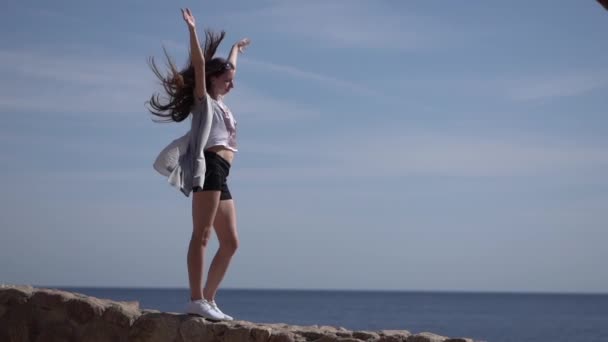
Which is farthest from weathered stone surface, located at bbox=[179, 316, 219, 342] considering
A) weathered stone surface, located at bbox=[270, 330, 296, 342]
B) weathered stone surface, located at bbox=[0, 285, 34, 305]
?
weathered stone surface, located at bbox=[0, 285, 34, 305]

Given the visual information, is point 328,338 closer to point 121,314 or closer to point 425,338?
point 425,338

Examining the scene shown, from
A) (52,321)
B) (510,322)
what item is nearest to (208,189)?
(52,321)

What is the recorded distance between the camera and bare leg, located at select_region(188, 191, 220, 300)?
6.01 m

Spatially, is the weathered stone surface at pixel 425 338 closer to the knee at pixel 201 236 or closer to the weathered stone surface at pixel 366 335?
the weathered stone surface at pixel 366 335

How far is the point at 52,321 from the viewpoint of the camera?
6.60 meters

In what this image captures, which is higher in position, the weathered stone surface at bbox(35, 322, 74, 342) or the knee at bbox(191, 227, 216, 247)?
the knee at bbox(191, 227, 216, 247)

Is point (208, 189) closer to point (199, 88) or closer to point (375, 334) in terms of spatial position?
point (199, 88)

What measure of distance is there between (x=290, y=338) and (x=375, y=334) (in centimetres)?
55

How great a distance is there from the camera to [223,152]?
6.18 m

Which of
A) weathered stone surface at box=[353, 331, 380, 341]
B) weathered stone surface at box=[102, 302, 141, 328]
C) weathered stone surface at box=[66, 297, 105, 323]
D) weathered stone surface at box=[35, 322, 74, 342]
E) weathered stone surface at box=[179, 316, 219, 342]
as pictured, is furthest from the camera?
weathered stone surface at box=[35, 322, 74, 342]

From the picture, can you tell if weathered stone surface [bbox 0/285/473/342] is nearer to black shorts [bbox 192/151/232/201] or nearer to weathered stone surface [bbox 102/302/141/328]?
weathered stone surface [bbox 102/302/141/328]

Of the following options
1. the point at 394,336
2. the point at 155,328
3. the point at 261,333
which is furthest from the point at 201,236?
the point at 394,336

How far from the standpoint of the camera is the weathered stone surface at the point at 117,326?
18.3 ft

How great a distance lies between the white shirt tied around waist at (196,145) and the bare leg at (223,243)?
11.7 inches
